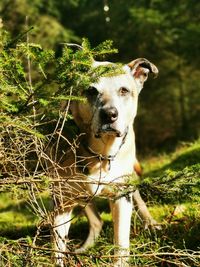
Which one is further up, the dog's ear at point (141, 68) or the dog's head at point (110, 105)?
the dog's ear at point (141, 68)

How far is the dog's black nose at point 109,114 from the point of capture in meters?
4.07

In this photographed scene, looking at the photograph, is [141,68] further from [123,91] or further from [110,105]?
[110,105]

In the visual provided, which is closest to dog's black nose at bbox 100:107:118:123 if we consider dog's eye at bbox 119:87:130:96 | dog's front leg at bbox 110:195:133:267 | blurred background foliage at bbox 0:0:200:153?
dog's eye at bbox 119:87:130:96

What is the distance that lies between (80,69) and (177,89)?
1928cm

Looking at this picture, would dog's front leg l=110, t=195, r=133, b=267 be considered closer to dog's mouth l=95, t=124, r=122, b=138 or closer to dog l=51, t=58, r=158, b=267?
dog l=51, t=58, r=158, b=267

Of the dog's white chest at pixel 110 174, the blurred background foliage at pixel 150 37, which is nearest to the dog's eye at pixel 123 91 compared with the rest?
the dog's white chest at pixel 110 174

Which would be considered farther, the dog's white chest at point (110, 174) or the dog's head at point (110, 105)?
the dog's white chest at point (110, 174)

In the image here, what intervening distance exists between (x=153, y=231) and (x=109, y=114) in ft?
4.76

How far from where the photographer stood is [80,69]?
318cm

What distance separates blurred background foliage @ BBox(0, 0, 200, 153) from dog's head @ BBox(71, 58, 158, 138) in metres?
11.3

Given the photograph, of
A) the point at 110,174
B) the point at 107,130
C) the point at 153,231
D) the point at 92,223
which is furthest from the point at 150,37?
the point at 107,130

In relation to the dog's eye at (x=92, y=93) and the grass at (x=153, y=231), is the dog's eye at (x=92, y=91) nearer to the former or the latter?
the dog's eye at (x=92, y=93)

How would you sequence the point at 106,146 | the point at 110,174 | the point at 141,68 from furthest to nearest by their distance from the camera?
the point at 141,68, the point at 106,146, the point at 110,174

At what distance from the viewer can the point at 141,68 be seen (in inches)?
194
